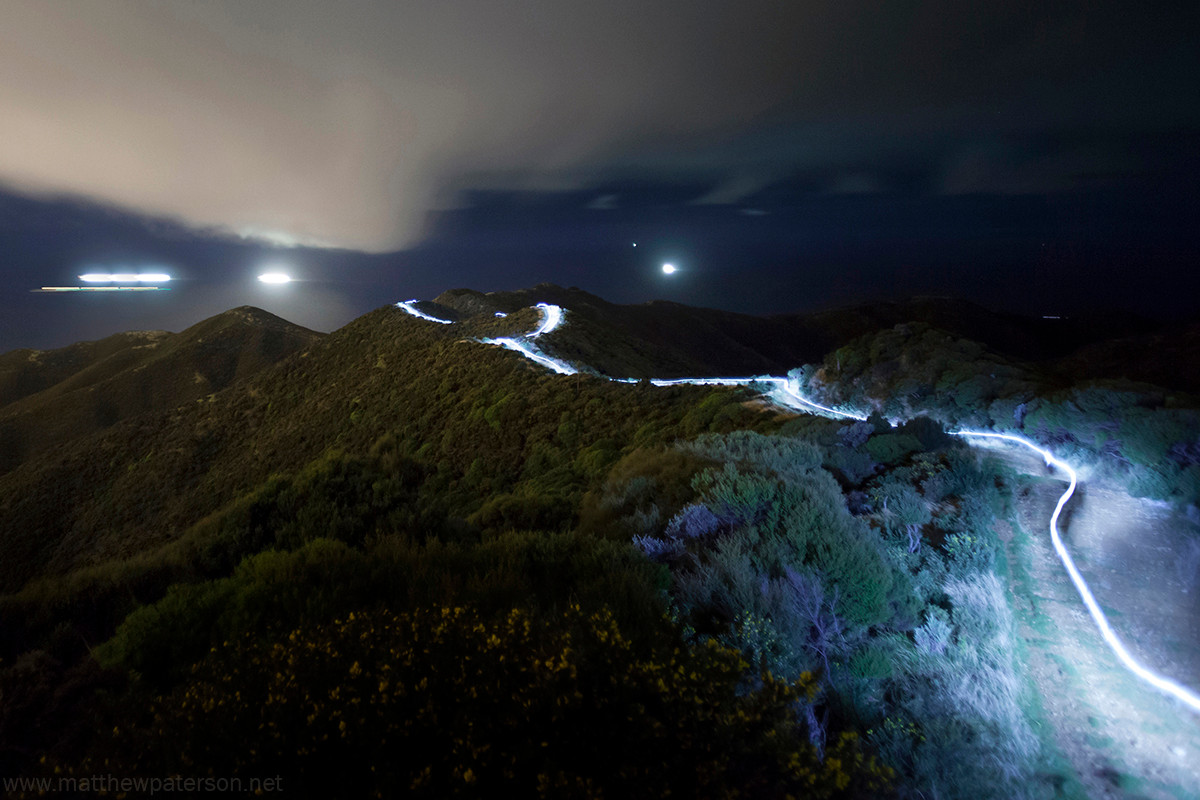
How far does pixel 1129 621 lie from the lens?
179 inches

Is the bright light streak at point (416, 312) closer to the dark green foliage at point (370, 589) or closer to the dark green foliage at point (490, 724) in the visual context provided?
the dark green foliage at point (370, 589)

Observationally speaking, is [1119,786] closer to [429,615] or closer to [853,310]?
[429,615]

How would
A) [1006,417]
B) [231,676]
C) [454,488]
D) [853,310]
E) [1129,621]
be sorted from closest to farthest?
[231,676] → [1129,621] → [1006,417] → [454,488] → [853,310]

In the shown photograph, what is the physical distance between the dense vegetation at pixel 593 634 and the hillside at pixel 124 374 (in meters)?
50.9

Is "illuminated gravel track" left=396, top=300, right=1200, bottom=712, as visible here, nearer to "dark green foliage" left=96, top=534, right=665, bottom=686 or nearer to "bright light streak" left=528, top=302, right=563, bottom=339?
"dark green foliage" left=96, top=534, right=665, bottom=686

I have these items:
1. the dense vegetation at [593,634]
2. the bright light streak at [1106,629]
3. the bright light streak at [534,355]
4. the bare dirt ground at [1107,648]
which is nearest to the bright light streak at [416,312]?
the bright light streak at [534,355]

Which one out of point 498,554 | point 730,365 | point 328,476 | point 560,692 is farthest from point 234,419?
point 730,365

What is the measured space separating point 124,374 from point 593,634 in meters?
73.9

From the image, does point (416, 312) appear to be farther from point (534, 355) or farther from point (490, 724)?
point (490, 724)

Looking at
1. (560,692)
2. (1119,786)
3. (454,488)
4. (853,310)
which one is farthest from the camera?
(853,310)

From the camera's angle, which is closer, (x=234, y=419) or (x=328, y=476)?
(x=328, y=476)

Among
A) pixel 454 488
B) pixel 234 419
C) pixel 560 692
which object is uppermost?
pixel 560 692

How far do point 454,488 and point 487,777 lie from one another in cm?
1325

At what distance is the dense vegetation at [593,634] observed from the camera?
2277 millimetres
